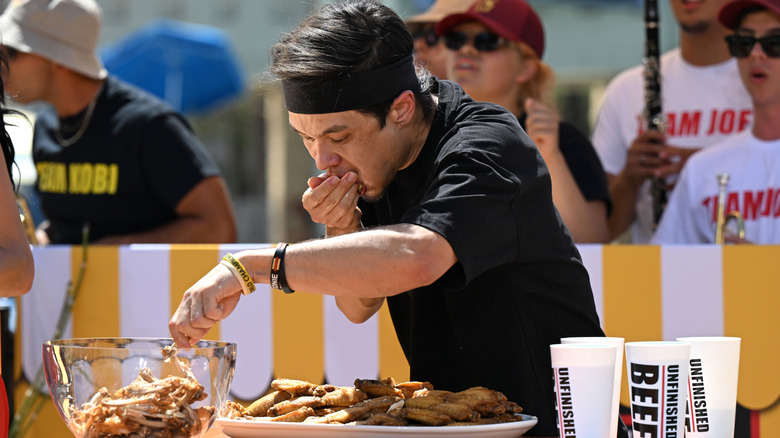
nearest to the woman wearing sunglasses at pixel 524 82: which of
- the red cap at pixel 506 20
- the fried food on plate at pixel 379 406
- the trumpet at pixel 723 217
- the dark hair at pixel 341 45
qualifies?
the red cap at pixel 506 20

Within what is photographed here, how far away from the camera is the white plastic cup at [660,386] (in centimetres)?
148

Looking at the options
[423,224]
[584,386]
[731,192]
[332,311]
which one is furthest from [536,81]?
[584,386]

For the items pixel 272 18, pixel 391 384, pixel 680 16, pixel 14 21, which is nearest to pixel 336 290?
pixel 391 384

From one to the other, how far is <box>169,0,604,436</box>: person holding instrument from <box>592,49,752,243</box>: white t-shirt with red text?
99.4 inches

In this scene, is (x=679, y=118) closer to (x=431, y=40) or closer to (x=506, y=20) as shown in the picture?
(x=506, y=20)

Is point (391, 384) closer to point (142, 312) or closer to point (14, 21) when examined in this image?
point (142, 312)

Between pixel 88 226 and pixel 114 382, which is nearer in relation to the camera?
pixel 114 382

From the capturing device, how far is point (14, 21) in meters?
4.18

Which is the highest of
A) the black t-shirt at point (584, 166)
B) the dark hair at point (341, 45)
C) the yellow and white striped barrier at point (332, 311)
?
the dark hair at point (341, 45)

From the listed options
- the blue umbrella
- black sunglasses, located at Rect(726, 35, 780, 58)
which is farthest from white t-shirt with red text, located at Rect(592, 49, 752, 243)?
the blue umbrella

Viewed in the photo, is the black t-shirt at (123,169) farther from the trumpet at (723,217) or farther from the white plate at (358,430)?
the white plate at (358,430)

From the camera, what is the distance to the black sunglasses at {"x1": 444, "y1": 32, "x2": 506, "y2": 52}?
13.4ft

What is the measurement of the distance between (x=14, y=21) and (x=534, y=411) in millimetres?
3051

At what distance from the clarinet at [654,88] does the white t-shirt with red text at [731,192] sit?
0.17 metres
